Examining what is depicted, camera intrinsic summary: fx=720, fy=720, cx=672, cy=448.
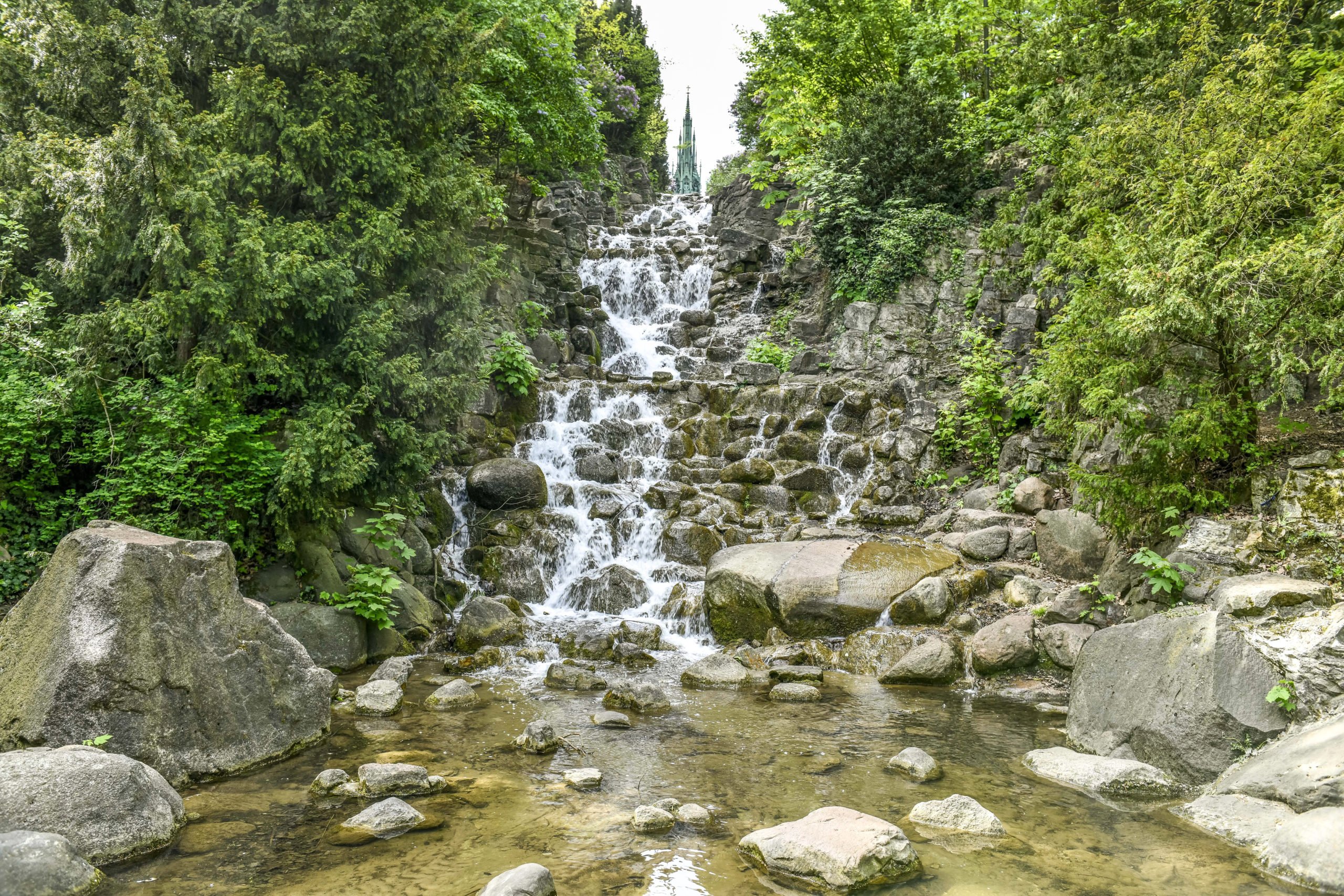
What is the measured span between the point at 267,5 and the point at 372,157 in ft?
7.43

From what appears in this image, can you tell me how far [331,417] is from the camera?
29.2 ft

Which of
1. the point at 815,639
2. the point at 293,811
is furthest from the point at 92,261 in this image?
the point at 815,639

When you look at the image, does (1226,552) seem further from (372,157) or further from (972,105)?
(972,105)

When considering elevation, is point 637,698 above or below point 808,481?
below

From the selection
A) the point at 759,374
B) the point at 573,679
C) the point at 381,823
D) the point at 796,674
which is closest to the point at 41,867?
the point at 381,823

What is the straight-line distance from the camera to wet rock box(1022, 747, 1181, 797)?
221 inches

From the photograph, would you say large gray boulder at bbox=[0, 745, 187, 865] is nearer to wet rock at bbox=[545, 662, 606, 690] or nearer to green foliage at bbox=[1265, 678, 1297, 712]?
wet rock at bbox=[545, 662, 606, 690]

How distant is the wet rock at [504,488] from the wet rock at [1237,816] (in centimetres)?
1026

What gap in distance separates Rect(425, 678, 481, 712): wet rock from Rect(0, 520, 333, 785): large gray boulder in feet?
5.03

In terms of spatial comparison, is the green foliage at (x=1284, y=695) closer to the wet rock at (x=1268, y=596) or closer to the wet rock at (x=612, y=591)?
the wet rock at (x=1268, y=596)

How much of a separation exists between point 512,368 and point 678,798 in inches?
458

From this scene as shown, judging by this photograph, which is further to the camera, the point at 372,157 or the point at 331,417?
the point at 372,157

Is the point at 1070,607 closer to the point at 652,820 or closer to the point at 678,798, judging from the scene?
the point at 678,798

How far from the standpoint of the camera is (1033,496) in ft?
38.0
